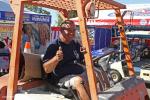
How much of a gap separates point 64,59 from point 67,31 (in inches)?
14.5

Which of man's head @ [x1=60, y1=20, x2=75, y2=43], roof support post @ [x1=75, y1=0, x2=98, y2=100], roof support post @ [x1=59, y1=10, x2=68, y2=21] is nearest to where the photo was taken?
roof support post @ [x1=75, y1=0, x2=98, y2=100]

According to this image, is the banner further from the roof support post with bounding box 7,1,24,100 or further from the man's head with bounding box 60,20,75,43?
the roof support post with bounding box 7,1,24,100

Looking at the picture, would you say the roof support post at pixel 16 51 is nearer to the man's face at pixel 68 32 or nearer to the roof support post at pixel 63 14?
the man's face at pixel 68 32

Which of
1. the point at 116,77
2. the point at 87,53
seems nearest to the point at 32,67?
the point at 87,53

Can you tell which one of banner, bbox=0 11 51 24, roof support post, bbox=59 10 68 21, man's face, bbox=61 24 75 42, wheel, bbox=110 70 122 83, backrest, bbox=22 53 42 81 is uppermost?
banner, bbox=0 11 51 24

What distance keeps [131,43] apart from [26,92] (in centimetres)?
911

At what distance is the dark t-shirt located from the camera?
14.0ft

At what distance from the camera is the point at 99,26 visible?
56.2ft

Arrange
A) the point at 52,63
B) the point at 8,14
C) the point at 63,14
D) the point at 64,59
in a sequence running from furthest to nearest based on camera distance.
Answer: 1. the point at 8,14
2. the point at 63,14
3. the point at 64,59
4. the point at 52,63

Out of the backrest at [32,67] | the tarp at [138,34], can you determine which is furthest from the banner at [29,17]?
the backrest at [32,67]

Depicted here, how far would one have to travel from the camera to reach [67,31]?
423 cm

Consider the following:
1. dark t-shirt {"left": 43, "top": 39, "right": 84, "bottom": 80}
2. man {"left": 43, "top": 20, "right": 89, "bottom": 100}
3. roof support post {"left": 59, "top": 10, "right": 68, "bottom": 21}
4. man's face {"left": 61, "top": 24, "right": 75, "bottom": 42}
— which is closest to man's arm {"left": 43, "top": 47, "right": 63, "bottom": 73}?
man {"left": 43, "top": 20, "right": 89, "bottom": 100}

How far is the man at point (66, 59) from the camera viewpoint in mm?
4062

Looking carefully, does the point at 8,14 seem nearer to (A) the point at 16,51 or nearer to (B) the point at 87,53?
(A) the point at 16,51
